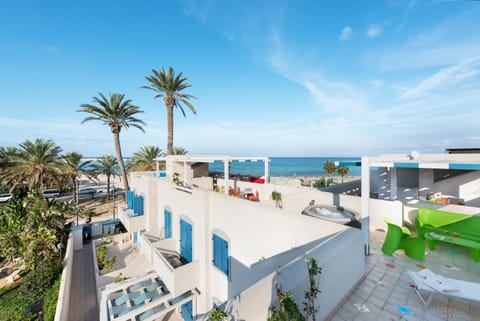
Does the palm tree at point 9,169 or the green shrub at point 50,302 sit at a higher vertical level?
the palm tree at point 9,169

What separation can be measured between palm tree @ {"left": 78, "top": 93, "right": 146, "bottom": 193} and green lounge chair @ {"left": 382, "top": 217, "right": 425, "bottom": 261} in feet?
66.9

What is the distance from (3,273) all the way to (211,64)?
20779mm

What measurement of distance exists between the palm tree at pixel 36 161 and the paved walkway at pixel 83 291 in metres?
7.55

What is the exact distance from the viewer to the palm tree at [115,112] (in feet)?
56.7

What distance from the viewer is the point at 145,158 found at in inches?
882

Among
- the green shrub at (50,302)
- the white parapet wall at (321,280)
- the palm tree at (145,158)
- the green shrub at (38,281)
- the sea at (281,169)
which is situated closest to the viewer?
the white parapet wall at (321,280)

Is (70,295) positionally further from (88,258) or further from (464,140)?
(464,140)

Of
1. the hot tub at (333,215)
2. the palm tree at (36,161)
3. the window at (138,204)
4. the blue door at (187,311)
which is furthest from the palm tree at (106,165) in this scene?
the hot tub at (333,215)

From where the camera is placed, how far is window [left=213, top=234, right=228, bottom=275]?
6281mm

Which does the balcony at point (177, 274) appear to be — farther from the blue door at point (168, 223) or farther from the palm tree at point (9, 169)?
the palm tree at point (9, 169)

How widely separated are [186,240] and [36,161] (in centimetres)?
1702

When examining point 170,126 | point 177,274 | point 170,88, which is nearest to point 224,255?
point 177,274

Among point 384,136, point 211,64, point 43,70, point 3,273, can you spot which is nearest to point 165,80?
point 211,64

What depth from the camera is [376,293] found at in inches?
148
